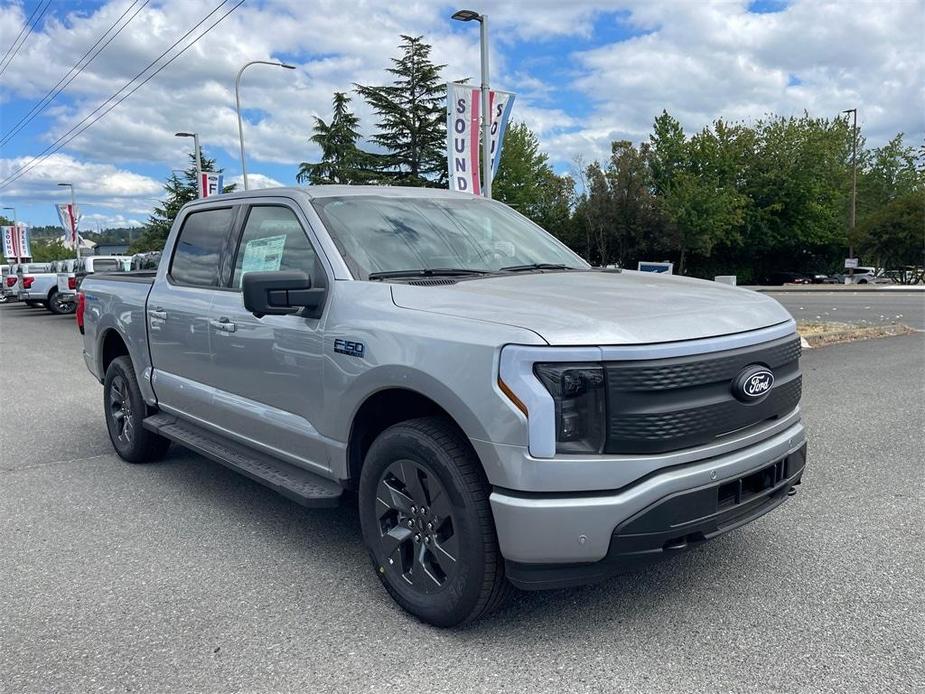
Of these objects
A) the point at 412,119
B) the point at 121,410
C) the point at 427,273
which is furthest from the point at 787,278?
the point at 427,273

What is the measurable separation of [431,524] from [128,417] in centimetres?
359

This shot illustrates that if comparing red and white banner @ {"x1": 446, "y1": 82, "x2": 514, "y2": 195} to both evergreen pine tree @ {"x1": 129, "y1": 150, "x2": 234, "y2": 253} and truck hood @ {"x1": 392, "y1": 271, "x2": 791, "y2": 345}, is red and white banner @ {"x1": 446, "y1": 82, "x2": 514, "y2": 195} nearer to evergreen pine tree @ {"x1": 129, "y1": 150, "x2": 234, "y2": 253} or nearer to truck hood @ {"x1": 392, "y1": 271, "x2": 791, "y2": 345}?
truck hood @ {"x1": 392, "y1": 271, "x2": 791, "y2": 345}

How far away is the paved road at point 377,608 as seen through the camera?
2.71 metres

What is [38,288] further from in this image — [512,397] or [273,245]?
[512,397]

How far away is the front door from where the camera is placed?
11.7 feet

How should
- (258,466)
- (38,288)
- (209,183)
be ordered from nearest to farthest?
1. (258,466)
2. (38,288)
3. (209,183)

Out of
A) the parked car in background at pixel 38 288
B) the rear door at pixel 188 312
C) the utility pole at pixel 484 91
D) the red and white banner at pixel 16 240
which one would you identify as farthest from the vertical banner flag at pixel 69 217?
the rear door at pixel 188 312

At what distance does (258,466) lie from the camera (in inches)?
156

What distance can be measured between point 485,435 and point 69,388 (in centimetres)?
826

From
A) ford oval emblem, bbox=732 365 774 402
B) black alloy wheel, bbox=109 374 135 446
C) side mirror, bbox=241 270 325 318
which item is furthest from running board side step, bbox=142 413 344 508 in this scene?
ford oval emblem, bbox=732 365 774 402

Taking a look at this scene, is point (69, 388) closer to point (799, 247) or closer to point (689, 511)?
point (689, 511)

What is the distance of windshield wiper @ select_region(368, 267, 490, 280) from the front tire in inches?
30.6

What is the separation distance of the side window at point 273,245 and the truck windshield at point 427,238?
184 mm

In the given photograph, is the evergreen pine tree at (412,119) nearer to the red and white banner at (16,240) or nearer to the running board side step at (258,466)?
the red and white banner at (16,240)
